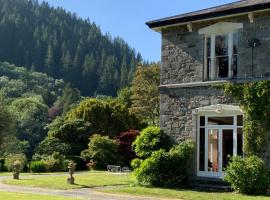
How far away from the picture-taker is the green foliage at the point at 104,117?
40375 millimetres

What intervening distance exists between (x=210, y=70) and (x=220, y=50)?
94 cm

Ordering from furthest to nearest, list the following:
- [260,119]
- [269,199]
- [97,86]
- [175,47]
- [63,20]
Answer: [63,20] < [97,86] < [175,47] < [260,119] < [269,199]

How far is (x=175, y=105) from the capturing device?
19.2 meters

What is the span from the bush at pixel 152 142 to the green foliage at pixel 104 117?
20.4 metres

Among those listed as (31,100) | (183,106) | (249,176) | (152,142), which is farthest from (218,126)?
(31,100)

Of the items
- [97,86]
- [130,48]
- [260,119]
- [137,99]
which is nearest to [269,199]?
[260,119]

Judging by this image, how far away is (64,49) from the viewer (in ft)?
535

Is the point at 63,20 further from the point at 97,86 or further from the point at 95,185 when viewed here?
the point at 95,185

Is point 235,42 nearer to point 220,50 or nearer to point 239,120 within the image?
point 220,50

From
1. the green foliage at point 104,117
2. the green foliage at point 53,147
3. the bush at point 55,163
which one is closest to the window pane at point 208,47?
the bush at point 55,163

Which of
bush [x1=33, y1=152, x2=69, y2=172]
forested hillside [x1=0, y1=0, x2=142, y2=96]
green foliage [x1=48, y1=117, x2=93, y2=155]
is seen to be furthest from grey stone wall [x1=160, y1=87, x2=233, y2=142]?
forested hillside [x1=0, y1=0, x2=142, y2=96]

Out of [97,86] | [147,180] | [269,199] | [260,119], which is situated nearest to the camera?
[269,199]

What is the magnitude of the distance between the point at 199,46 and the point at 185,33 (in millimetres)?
943

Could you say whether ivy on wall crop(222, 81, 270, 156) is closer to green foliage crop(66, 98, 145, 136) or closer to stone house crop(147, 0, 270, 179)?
stone house crop(147, 0, 270, 179)
